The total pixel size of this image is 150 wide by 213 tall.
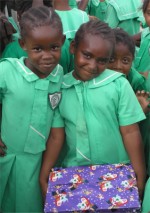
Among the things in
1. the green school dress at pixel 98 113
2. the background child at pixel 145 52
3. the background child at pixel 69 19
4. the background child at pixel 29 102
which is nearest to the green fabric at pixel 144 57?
the background child at pixel 145 52

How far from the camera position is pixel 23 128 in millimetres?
1692

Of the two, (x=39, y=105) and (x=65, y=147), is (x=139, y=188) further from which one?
(x=39, y=105)

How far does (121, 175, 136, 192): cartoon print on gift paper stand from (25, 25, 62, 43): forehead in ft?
2.33

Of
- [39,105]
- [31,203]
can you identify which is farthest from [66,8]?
[31,203]

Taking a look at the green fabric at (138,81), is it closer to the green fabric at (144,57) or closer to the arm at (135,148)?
the green fabric at (144,57)

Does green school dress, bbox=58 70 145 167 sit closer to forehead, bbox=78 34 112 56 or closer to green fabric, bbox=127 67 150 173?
forehead, bbox=78 34 112 56

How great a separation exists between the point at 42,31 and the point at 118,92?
45cm

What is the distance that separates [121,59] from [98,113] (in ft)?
1.46

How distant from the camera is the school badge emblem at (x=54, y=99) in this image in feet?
5.43

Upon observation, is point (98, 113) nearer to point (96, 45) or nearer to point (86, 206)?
point (96, 45)

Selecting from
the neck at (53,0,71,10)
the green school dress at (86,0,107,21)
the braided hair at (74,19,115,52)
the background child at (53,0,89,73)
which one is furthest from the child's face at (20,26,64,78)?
the green school dress at (86,0,107,21)

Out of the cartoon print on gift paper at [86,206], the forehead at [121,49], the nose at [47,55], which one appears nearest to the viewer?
the cartoon print on gift paper at [86,206]

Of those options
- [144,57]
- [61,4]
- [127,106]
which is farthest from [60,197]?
[61,4]

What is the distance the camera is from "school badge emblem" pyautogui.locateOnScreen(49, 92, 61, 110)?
65.1 inches
